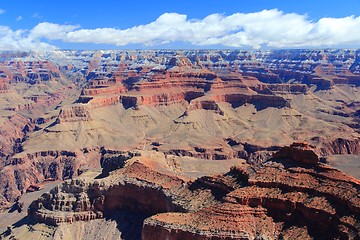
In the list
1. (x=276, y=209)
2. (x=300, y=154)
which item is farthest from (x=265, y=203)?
(x=300, y=154)

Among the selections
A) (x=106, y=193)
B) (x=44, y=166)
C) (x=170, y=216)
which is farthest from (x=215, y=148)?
(x=170, y=216)

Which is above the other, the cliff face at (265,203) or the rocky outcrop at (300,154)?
the rocky outcrop at (300,154)

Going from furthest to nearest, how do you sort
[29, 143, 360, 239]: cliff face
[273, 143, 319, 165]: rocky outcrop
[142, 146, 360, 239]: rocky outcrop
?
[273, 143, 319, 165]: rocky outcrop < [29, 143, 360, 239]: cliff face < [142, 146, 360, 239]: rocky outcrop

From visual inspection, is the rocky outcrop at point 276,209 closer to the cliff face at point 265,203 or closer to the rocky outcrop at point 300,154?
the cliff face at point 265,203

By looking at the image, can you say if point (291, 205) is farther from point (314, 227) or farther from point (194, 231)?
point (194, 231)

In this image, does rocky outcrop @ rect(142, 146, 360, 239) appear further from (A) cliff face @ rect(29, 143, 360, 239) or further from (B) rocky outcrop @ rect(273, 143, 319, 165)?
(B) rocky outcrop @ rect(273, 143, 319, 165)

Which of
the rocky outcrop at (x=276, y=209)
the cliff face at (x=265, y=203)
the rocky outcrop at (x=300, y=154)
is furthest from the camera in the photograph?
the rocky outcrop at (x=300, y=154)

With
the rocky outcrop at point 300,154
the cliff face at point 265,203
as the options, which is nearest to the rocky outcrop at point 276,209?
the cliff face at point 265,203

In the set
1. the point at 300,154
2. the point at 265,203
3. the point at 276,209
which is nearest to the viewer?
the point at 276,209

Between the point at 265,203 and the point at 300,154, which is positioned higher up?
the point at 300,154

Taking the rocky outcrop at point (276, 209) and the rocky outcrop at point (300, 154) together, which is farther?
the rocky outcrop at point (300, 154)

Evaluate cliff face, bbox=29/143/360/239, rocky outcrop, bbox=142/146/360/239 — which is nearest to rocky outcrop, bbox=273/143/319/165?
cliff face, bbox=29/143/360/239

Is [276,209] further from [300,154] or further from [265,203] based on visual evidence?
[300,154]
